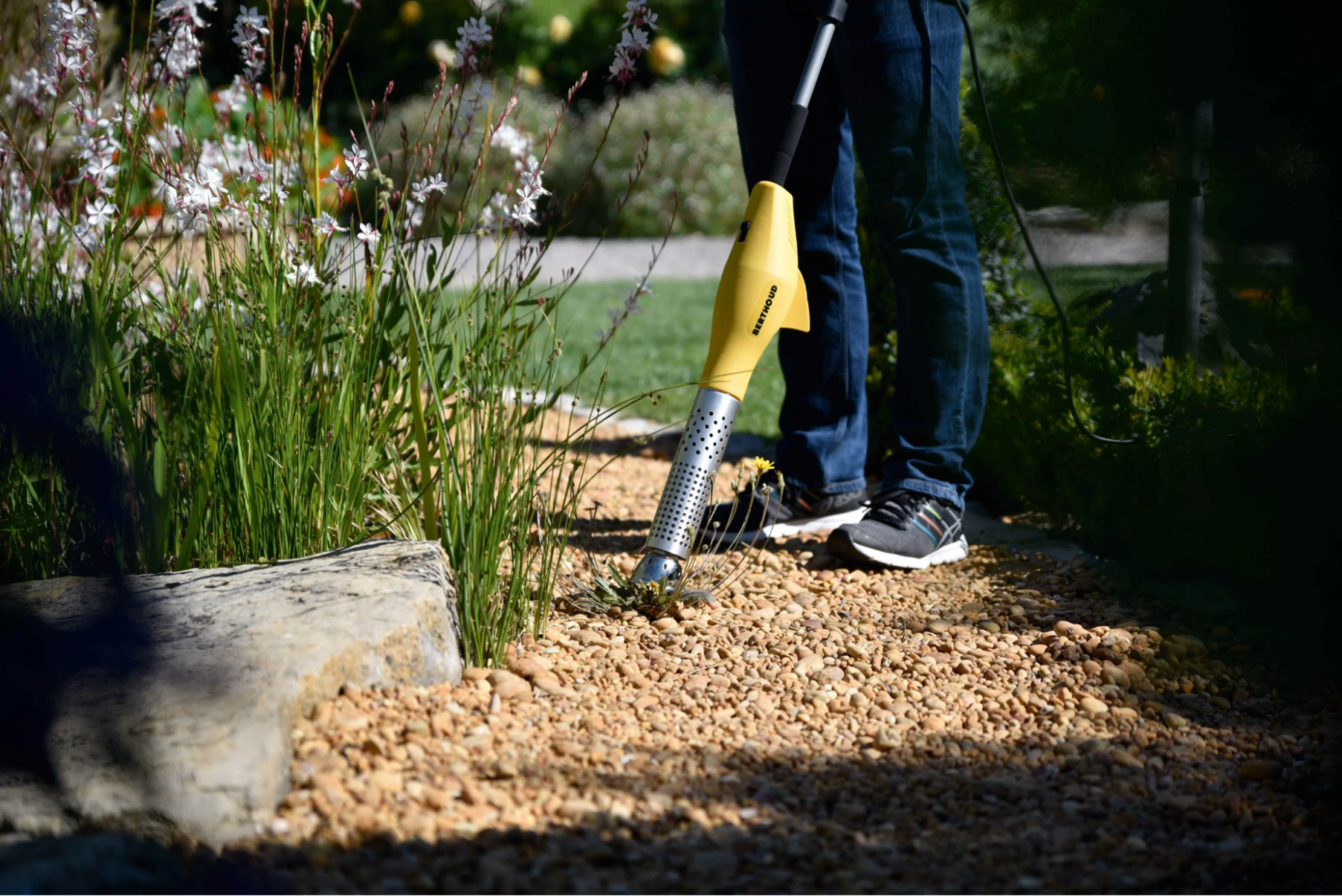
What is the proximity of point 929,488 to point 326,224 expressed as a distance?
1.32m

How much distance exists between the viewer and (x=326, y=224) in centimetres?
180

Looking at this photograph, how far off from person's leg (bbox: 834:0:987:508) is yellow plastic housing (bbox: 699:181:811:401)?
0.30 metres

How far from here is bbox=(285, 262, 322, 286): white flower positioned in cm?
177

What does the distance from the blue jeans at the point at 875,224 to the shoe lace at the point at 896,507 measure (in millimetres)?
30

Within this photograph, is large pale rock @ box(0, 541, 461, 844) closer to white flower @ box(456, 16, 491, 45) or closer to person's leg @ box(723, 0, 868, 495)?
white flower @ box(456, 16, 491, 45)

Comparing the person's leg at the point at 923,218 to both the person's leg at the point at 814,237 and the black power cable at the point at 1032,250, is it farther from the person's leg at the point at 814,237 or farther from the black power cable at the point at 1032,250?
the person's leg at the point at 814,237

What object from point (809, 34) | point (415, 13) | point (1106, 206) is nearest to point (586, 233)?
point (415, 13)

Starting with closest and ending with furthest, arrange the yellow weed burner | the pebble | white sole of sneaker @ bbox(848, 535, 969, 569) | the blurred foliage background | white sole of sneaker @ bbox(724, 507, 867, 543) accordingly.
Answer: the blurred foliage background
the pebble
the yellow weed burner
white sole of sneaker @ bbox(848, 535, 969, 569)
white sole of sneaker @ bbox(724, 507, 867, 543)

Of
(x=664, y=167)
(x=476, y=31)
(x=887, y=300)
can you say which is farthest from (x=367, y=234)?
(x=664, y=167)

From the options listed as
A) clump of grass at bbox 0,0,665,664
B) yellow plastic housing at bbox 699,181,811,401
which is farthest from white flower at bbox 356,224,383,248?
yellow plastic housing at bbox 699,181,811,401

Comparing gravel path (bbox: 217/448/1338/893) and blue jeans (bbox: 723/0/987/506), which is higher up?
blue jeans (bbox: 723/0/987/506)

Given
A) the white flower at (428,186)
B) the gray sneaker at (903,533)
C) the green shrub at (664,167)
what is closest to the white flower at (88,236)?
the white flower at (428,186)

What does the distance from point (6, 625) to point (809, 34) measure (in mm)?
1862

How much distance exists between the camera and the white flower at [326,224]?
1.77 meters
